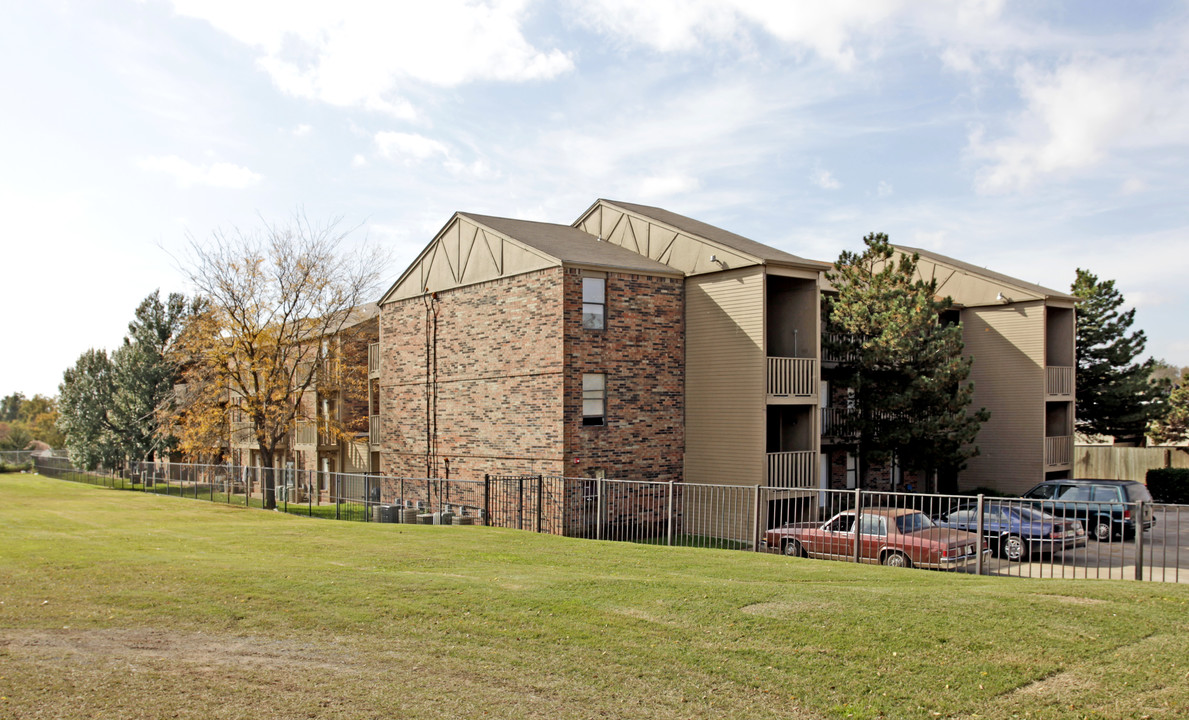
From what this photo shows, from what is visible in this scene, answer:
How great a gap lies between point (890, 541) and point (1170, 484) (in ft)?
69.4

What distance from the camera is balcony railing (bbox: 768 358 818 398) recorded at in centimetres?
2167

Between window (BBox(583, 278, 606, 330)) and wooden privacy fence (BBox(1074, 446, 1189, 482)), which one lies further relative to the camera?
wooden privacy fence (BBox(1074, 446, 1189, 482))

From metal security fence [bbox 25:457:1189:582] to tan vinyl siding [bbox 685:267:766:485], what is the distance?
2.91 feet

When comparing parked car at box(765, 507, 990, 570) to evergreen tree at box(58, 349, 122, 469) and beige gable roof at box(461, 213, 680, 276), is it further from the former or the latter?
evergreen tree at box(58, 349, 122, 469)

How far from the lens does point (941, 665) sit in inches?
285

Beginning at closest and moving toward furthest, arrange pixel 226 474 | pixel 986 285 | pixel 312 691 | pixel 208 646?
1. pixel 312 691
2. pixel 208 646
3. pixel 986 285
4. pixel 226 474

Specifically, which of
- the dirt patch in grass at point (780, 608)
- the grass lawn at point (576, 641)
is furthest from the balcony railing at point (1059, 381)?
the dirt patch in grass at point (780, 608)

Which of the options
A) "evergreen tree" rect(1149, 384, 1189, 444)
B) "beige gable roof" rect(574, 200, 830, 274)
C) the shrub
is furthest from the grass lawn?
"evergreen tree" rect(1149, 384, 1189, 444)

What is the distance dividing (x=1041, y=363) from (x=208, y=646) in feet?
87.3

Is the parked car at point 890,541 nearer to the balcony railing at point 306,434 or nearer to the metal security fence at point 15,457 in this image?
the balcony railing at point 306,434

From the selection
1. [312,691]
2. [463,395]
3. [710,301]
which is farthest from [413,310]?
[312,691]

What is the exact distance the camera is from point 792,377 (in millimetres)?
21984

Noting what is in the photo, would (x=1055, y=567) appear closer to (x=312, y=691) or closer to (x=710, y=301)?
(x=710, y=301)

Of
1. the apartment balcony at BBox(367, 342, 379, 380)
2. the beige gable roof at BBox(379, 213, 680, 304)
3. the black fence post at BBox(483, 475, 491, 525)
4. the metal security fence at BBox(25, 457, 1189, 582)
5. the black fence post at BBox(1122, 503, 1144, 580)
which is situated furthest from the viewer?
the apartment balcony at BBox(367, 342, 379, 380)
